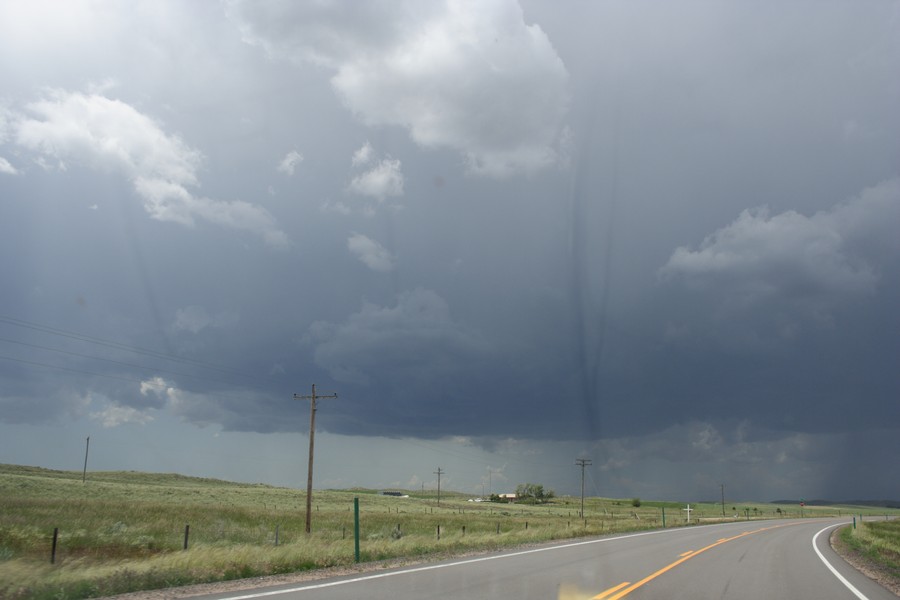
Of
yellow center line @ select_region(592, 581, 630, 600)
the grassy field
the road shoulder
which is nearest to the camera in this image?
yellow center line @ select_region(592, 581, 630, 600)

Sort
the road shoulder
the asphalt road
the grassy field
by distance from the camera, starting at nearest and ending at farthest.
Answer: the asphalt road < the grassy field < the road shoulder

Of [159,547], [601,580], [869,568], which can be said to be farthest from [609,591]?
[159,547]

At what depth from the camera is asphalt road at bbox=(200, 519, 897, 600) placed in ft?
39.0

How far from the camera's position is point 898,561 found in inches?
930

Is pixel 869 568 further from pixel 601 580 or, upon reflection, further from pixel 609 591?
pixel 609 591

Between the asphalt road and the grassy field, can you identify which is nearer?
the asphalt road

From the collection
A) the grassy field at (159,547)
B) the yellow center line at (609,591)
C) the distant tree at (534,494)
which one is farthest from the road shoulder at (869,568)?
the distant tree at (534,494)

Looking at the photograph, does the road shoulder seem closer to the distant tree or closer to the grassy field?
the grassy field

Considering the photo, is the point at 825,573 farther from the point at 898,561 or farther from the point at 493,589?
the point at 493,589

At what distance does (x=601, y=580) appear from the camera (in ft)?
47.1

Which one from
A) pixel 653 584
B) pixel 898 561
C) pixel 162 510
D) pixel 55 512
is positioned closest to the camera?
pixel 653 584

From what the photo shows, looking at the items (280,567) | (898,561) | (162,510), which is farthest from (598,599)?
(162,510)

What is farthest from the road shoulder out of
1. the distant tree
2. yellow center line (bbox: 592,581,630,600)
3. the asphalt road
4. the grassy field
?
the distant tree

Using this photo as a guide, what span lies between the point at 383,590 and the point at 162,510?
4587 centimetres
